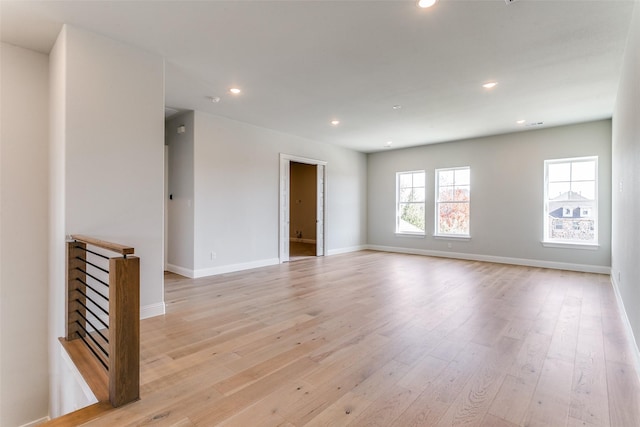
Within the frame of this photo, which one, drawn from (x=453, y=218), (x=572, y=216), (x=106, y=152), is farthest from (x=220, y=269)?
(x=572, y=216)

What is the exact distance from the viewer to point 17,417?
3.19 meters

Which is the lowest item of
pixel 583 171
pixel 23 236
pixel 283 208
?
pixel 23 236

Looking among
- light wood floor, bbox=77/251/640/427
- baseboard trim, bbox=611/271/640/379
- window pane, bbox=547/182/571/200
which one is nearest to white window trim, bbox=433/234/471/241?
window pane, bbox=547/182/571/200

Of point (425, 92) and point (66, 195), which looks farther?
point (425, 92)

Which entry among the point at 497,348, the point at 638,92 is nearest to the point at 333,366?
the point at 497,348

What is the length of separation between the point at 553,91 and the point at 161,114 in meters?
4.89

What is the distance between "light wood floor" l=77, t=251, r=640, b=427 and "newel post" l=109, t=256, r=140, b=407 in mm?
108

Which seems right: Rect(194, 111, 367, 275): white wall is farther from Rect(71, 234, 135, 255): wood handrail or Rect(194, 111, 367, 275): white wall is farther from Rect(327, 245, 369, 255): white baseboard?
Rect(71, 234, 135, 255): wood handrail

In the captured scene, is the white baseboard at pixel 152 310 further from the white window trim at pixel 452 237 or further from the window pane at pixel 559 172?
the window pane at pixel 559 172

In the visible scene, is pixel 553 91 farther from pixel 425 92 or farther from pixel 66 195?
pixel 66 195

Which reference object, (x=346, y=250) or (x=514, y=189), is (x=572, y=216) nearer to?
(x=514, y=189)

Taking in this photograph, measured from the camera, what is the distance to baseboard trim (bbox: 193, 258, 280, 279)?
202 inches

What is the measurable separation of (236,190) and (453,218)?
496 centimetres

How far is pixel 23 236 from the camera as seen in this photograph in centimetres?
321
